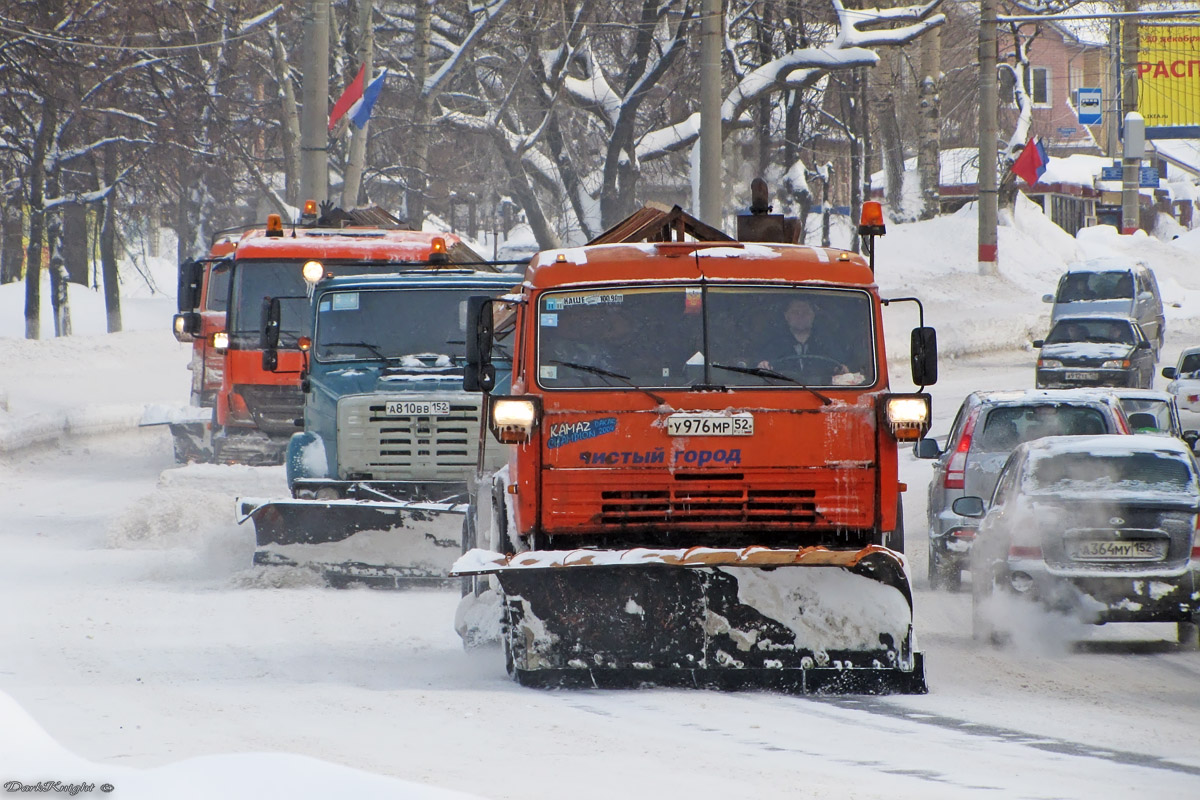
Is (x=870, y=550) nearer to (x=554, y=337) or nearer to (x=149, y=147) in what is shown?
(x=554, y=337)

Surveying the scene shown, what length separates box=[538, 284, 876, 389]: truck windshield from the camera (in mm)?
8531

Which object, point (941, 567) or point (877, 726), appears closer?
point (877, 726)

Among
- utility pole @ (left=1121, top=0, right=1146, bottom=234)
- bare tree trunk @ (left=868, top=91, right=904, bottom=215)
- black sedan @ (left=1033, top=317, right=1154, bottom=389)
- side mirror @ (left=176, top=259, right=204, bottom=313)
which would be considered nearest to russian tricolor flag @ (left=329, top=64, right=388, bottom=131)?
side mirror @ (left=176, top=259, right=204, bottom=313)

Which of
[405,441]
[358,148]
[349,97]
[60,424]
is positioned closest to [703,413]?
[405,441]

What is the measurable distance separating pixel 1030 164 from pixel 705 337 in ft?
120

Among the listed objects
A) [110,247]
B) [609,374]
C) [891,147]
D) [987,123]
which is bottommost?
[609,374]

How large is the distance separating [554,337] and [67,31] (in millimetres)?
20281

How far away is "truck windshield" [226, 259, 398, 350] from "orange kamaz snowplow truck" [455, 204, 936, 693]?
8047 mm

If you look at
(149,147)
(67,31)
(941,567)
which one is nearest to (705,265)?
(941,567)

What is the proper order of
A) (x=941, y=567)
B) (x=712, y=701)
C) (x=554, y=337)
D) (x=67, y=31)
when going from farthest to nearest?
(x=67, y=31), (x=941, y=567), (x=554, y=337), (x=712, y=701)

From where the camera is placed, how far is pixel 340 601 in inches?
460

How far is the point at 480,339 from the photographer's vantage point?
9.13m

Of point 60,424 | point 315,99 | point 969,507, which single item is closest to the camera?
point 969,507

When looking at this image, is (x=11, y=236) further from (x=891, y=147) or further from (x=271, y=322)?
(x=271, y=322)
